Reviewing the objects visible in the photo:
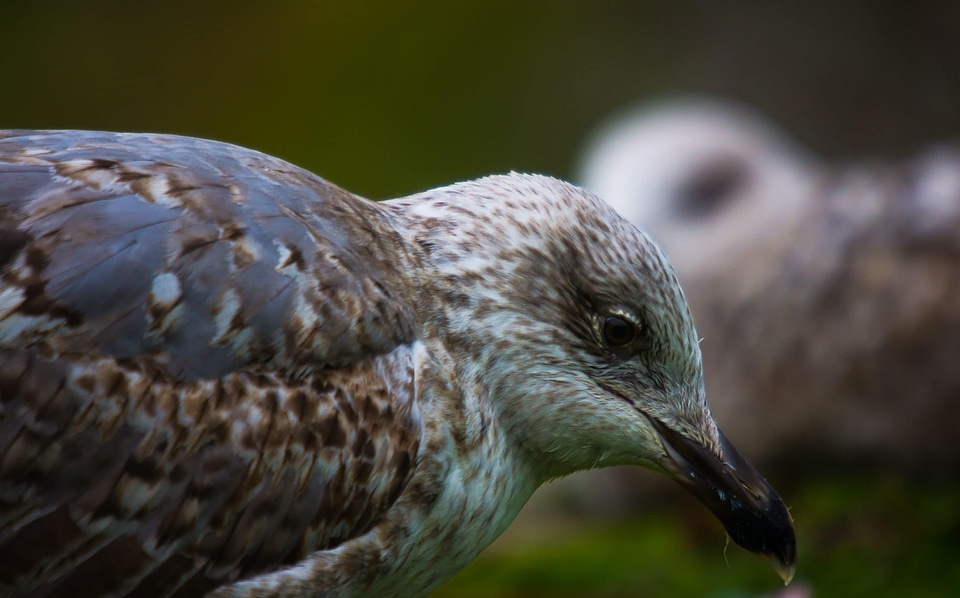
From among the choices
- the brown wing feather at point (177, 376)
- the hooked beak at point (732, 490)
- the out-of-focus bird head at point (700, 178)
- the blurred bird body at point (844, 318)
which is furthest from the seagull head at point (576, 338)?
the out-of-focus bird head at point (700, 178)

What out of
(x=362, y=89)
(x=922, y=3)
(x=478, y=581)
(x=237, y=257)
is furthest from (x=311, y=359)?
(x=362, y=89)

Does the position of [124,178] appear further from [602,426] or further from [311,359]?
[602,426]

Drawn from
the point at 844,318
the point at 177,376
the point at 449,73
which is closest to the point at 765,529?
the point at 177,376

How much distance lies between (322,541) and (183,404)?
0.40 m

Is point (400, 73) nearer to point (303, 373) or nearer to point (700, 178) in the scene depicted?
point (700, 178)

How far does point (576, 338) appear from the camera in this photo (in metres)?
2.54

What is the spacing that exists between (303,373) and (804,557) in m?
3.36

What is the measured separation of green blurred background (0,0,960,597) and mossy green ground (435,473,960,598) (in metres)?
5.13

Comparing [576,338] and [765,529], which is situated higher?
[576,338]

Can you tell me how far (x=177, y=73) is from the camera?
36.8ft

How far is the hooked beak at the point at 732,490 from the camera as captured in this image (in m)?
2.60

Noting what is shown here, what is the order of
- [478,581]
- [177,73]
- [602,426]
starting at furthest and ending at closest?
[177,73], [478,581], [602,426]

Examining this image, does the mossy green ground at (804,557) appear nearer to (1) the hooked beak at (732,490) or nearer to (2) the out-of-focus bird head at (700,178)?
(2) the out-of-focus bird head at (700,178)

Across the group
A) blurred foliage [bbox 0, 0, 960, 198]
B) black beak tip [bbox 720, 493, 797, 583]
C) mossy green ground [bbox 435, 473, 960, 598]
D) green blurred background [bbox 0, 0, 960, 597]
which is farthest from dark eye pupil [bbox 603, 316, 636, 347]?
blurred foliage [bbox 0, 0, 960, 198]
